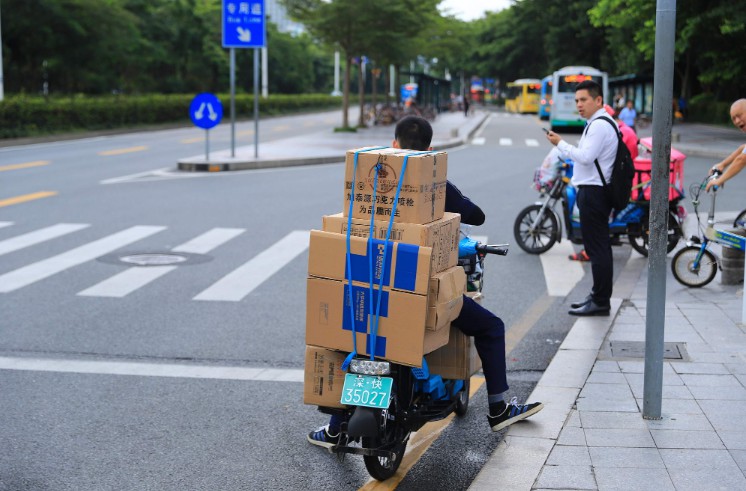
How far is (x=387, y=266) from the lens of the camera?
4.32 m

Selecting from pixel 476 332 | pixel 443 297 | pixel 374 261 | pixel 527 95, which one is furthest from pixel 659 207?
pixel 527 95

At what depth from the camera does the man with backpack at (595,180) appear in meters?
7.68

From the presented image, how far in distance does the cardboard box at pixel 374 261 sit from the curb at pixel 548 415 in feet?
3.26

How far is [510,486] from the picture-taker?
14.6 feet

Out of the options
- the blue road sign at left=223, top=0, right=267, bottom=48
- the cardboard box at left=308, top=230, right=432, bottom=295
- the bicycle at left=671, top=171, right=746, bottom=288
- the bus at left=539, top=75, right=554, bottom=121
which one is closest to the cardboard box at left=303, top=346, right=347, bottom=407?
the cardboard box at left=308, top=230, right=432, bottom=295

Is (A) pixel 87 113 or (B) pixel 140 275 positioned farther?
(A) pixel 87 113

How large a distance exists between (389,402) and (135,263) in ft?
22.9

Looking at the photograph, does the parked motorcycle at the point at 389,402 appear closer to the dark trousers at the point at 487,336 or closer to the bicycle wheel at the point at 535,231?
the dark trousers at the point at 487,336

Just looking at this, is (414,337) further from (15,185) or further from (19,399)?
(15,185)

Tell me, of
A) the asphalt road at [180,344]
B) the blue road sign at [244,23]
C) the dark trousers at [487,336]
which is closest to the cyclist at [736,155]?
the asphalt road at [180,344]

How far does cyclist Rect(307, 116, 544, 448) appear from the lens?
4.94 m

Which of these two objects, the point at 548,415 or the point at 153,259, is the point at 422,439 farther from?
the point at 153,259

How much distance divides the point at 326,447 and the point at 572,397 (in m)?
1.50

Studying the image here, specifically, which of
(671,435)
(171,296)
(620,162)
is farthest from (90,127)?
(671,435)
